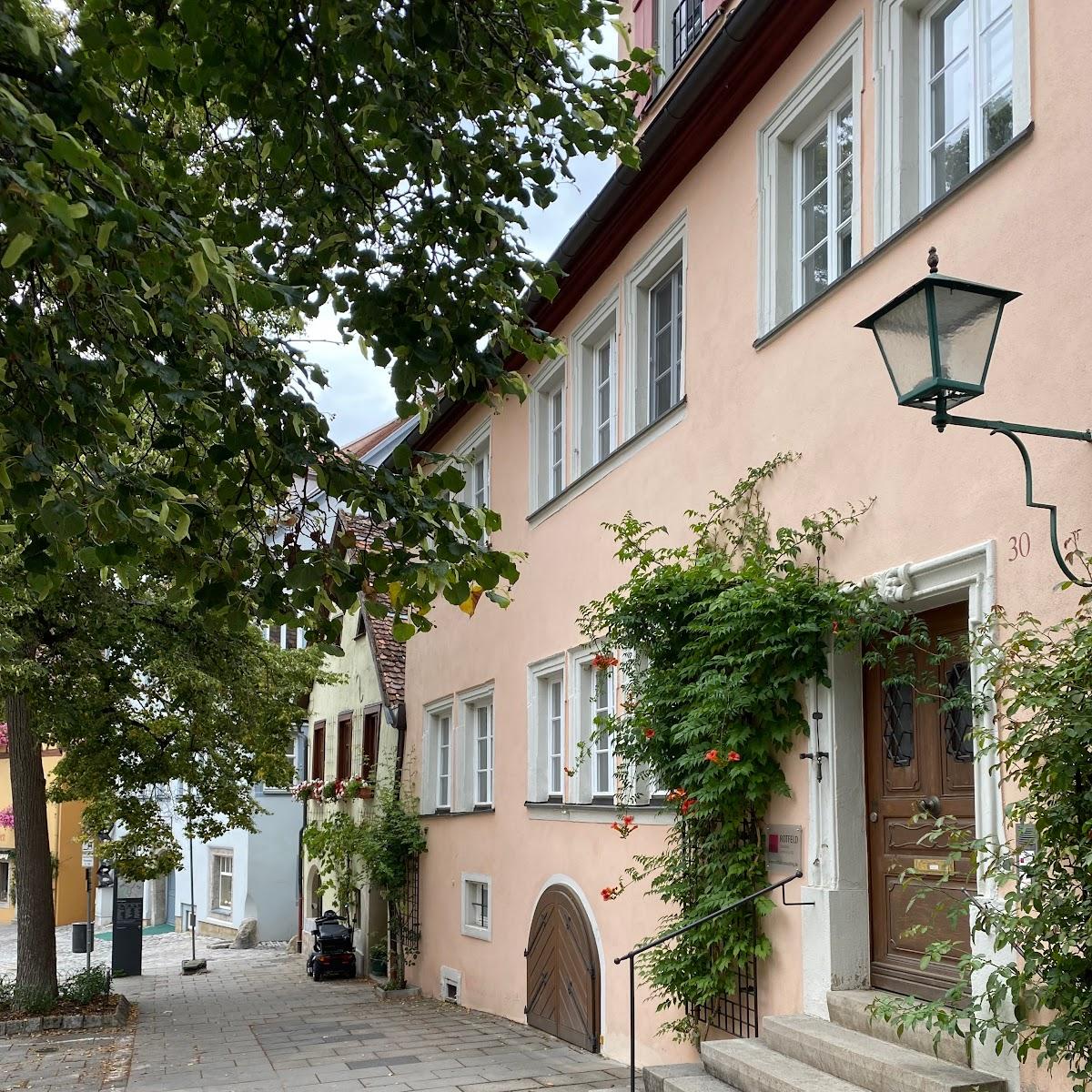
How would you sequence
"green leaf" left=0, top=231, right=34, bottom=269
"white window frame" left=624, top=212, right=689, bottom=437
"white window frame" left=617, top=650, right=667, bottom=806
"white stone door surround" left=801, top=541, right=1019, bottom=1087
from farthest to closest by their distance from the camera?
"white window frame" left=624, top=212, right=689, bottom=437 < "white window frame" left=617, top=650, right=667, bottom=806 < "white stone door surround" left=801, top=541, right=1019, bottom=1087 < "green leaf" left=0, top=231, right=34, bottom=269

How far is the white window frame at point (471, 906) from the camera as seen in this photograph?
13.7 metres

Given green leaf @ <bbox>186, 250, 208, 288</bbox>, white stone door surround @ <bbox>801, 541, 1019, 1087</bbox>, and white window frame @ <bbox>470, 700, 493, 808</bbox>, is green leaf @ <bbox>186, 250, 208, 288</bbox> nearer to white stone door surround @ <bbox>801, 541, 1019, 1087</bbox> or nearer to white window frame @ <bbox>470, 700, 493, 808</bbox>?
white stone door surround @ <bbox>801, 541, 1019, 1087</bbox>

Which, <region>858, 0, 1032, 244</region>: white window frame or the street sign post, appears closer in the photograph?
<region>858, 0, 1032, 244</region>: white window frame

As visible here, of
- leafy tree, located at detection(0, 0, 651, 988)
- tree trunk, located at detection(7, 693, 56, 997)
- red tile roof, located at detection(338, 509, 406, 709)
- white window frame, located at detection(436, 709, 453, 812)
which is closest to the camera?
leafy tree, located at detection(0, 0, 651, 988)

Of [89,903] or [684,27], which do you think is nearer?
[684,27]

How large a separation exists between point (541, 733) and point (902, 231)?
705cm

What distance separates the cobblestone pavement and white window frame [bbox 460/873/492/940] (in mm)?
809

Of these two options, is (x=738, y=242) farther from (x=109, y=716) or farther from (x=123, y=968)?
(x=123, y=968)

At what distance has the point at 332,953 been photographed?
1952 centimetres

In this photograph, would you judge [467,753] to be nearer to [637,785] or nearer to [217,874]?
[637,785]

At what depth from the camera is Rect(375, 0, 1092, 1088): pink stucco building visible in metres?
5.69

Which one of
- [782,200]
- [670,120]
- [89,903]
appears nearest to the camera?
[782,200]

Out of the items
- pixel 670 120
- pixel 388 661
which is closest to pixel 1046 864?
pixel 670 120

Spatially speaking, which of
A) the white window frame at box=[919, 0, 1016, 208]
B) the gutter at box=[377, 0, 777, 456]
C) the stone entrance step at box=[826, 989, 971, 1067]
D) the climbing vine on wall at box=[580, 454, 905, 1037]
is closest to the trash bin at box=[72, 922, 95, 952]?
the gutter at box=[377, 0, 777, 456]
